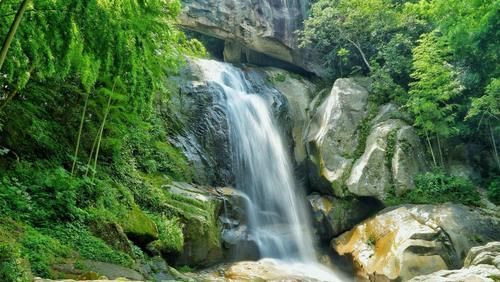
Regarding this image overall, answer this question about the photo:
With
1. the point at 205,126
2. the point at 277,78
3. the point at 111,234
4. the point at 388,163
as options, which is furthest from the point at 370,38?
the point at 111,234

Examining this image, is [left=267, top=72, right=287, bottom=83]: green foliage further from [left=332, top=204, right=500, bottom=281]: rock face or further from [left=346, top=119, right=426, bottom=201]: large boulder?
[left=332, top=204, right=500, bottom=281]: rock face

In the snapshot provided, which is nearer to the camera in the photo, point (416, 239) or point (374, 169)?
point (416, 239)

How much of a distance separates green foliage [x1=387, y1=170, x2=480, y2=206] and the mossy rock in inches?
335

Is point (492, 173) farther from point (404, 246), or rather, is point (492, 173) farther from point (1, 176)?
point (1, 176)

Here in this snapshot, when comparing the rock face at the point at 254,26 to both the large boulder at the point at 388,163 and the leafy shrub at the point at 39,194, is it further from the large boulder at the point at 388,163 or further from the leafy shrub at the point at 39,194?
the leafy shrub at the point at 39,194

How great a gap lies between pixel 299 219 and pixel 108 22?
11.8 metres

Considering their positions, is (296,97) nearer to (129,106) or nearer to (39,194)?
(129,106)

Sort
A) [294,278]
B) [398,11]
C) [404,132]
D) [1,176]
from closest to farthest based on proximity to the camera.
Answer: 1. [1,176]
2. [294,278]
3. [404,132]
4. [398,11]

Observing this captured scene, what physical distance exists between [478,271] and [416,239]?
3889 mm

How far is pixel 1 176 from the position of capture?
6.16 metres

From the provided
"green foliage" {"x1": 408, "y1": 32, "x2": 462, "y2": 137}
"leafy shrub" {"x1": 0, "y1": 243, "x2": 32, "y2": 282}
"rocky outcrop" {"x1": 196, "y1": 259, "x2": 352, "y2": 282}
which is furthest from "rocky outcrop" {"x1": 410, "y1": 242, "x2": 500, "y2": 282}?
"green foliage" {"x1": 408, "y1": 32, "x2": 462, "y2": 137}

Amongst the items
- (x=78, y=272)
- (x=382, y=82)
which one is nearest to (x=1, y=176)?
(x=78, y=272)

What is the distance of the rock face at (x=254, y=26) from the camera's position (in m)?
19.8

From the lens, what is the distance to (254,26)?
20.4 meters
